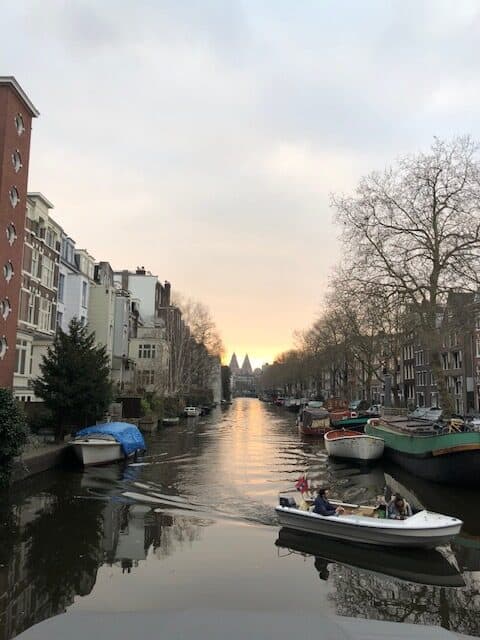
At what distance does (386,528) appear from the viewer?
13141mm

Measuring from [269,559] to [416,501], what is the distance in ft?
31.0

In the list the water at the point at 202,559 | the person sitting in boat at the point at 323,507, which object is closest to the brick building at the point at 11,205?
the water at the point at 202,559

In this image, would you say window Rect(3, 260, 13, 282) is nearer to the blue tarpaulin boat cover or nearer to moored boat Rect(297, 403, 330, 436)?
the blue tarpaulin boat cover

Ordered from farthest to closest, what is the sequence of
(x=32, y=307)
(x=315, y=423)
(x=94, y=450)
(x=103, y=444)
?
1. (x=315, y=423)
2. (x=32, y=307)
3. (x=103, y=444)
4. (x=94, y=450)

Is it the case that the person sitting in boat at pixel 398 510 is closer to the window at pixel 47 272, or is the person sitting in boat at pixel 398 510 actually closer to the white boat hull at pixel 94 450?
the white boat hull at pixel 94 450

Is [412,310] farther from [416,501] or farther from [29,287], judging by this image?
[29,287]

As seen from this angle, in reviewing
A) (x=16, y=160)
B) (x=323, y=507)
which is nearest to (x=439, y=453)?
(x=323, y=507)

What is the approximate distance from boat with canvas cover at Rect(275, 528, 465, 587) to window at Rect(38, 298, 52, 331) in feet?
93.3

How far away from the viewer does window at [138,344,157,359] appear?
71.8 metres

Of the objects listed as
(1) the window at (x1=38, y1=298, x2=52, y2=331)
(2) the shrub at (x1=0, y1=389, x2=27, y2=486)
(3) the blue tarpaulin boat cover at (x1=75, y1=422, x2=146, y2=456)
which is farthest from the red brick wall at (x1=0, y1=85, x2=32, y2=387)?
(2) the shrub at (x1=0, y1=389, x2=27, y2=486)

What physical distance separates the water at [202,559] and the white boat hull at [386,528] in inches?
12.2

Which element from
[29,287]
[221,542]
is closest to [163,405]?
[29,287]

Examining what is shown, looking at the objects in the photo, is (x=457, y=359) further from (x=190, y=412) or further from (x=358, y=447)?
(x=358, y=447)

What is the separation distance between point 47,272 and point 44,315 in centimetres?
329
